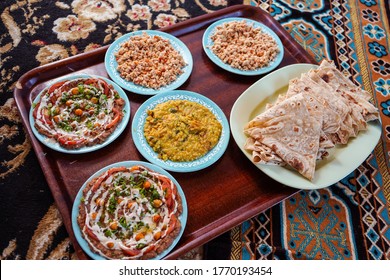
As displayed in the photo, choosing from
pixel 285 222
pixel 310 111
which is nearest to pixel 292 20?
pixel 310 111

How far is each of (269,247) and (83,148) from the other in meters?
1.17

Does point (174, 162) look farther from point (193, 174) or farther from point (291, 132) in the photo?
point (291, 132)

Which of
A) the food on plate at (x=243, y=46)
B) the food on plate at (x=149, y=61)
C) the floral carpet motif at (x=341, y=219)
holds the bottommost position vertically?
the floral carpet motif at (x=341, y=219)

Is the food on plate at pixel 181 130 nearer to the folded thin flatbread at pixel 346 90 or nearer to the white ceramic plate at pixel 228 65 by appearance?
the white ceramic plate at pixel 228 65

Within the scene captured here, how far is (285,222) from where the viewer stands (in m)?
2.18

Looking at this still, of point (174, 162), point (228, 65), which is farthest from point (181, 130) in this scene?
point (228, 65)

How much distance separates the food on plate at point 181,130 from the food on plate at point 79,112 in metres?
0.23

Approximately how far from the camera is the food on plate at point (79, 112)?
207 cm

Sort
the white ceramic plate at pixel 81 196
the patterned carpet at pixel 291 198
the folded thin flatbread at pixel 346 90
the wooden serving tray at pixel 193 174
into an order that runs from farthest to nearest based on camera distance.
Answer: the folded thin flatbread at pixel 346 90 < the patterned carpet at pixel 291 198 < the wooden serving tray at pixel 193 174 < the white ceramic plate at pixel 81 196

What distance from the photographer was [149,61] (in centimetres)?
247

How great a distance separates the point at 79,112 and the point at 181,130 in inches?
23.9

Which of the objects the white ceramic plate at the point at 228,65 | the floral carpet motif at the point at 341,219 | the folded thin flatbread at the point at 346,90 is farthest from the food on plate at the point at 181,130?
the folded thin flatbread at the point at 346,90

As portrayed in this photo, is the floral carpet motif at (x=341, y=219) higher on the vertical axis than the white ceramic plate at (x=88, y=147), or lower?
lower

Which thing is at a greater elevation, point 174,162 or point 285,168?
point 174,162
